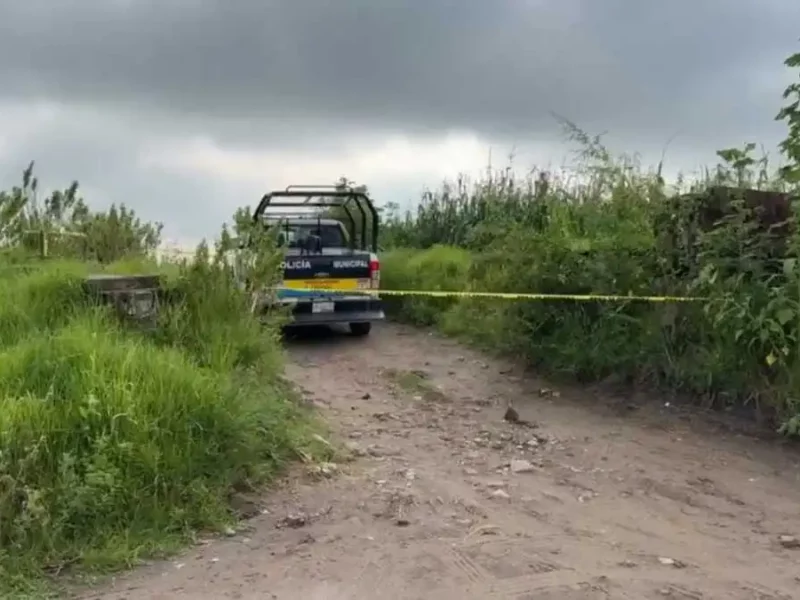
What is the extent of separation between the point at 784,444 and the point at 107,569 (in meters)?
4.80

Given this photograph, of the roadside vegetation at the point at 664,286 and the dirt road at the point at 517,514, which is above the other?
the roadside vegetation at the point at 664,286

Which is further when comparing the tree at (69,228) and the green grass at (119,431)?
the tree at (69,228)

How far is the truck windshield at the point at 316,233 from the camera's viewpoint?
41.9 feet

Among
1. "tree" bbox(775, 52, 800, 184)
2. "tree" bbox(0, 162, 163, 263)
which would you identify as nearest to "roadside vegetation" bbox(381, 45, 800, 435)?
"tree" bbox(775, 52, 800, 184)

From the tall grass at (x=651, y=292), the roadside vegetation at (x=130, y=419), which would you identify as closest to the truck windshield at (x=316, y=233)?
the tall grass at (x=651, y=292)

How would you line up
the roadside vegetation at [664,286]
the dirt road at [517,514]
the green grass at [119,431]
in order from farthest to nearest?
the roadside vegetation at [664,286]
the green grass at [119,431]
the dirt road at [517,514]

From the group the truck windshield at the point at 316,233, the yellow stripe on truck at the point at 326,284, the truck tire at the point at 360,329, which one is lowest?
the truck tire at the point at 360,329

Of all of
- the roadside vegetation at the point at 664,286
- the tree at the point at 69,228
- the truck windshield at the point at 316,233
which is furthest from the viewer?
the truck windshield at the point at 316,233

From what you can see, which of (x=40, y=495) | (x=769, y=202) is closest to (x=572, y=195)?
(x=769, y=202)

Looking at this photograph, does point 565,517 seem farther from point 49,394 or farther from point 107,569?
point 49,394

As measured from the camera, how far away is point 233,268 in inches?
282

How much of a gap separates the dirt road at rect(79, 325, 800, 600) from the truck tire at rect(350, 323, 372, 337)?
4000 mm

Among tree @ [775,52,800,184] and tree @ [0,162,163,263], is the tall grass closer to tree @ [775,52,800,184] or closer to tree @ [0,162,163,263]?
tree @ [775,52,800,184]

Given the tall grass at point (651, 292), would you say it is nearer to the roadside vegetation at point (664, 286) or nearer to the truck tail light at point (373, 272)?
the roadside vegetation at point (664, 286)
